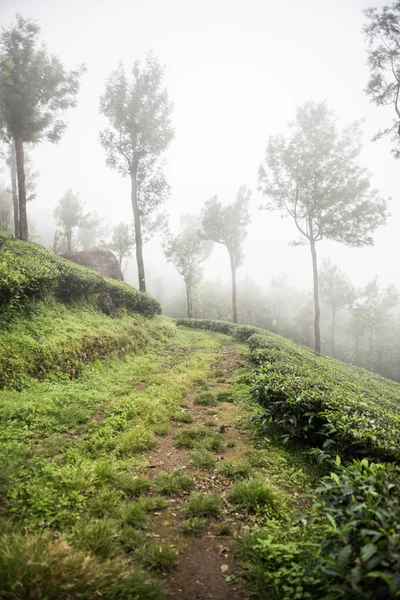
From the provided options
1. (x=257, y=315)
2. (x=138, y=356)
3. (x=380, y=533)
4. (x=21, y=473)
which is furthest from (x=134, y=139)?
(x=257, y=315)

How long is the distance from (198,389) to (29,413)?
15.3 feet

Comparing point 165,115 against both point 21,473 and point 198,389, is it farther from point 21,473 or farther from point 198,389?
point 21,473

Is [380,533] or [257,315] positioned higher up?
[380,533]

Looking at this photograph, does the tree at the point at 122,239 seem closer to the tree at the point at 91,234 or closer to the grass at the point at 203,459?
the tree at the point at 91,234

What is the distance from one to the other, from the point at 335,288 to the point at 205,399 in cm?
4031

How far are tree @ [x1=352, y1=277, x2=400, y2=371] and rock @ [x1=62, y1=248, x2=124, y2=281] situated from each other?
35053 mm

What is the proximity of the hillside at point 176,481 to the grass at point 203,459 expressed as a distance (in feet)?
0.07

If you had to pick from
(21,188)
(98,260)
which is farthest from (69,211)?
(21,188)

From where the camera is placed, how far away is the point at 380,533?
7.11ft

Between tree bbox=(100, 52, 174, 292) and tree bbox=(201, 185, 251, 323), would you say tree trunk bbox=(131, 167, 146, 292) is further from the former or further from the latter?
tree bbox=(201, 185, 251, 323)

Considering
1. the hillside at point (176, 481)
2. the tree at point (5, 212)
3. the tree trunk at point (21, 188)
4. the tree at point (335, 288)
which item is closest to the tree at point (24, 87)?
the tree trunk at point (21, 188)

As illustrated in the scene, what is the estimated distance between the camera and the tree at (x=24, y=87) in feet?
53.3

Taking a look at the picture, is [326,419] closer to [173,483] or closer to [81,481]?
[173,483]

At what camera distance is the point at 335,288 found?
42.2m
